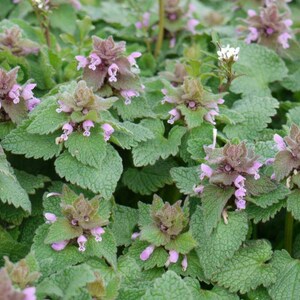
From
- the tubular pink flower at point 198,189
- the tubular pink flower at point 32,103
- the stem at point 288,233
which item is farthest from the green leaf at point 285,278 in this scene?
the tubular pink flower at point 32,103

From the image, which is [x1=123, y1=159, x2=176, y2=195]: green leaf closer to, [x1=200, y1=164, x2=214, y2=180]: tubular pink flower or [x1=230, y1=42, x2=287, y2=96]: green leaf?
[x1=200, y1=164, x2=214, y2=180]: tubular pink flower

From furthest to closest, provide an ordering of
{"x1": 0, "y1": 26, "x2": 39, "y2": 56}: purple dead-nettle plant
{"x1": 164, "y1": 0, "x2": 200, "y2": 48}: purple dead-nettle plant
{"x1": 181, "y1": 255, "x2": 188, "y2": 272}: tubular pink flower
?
{"x1": 164, "y1": 0, "x2": 200, "y2": 48}: purple dead-nettle plant → {"x1": 0, "y1": 26, "x2": 39, "y2": 56}: purple dead-nettle plant → {"x1": 181, "y1": 255, "x2": 188, "y2": 272}: tubular pink flower

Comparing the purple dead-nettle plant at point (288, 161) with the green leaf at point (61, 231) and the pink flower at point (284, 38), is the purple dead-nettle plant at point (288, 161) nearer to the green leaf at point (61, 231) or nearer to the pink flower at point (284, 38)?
the green leaf at point (61, 231)

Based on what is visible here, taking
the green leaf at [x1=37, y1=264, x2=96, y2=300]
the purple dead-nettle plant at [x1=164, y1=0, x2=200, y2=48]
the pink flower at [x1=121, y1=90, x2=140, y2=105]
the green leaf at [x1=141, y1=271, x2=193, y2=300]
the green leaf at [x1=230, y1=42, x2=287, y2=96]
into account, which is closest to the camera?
the green leaf at [x1=37, y1=264, x2=96, y2=300]

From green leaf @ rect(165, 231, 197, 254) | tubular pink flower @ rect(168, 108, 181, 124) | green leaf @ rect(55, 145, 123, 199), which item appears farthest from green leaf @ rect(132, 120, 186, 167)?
green leaf @ rect(165, 231, 197, 254)

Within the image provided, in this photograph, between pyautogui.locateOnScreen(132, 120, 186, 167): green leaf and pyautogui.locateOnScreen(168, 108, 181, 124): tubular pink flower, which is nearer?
pyautogui.locateOnScreen(132, 120, 186, 167): green leaf

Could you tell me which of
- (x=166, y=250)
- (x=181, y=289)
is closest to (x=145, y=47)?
(x=166, y=250)

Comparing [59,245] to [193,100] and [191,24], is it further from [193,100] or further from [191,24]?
[191,24]
